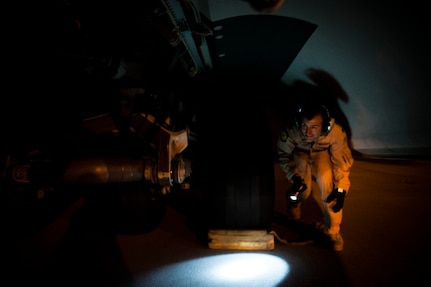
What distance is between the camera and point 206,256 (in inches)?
86.0

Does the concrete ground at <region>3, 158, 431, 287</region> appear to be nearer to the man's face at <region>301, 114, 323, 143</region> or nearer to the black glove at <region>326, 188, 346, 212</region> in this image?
the black glove at <region>326, 188, 346, 212</region>

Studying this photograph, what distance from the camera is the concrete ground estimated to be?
6.24 feet

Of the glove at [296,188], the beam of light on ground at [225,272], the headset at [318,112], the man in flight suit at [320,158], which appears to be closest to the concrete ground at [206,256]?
the beam of light on ground at [225,272]

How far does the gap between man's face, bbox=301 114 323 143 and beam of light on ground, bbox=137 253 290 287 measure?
3.69ft

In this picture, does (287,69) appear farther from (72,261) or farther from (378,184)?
(72,261)

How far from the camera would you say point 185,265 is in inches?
81.7

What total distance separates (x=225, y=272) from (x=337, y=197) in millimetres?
1235

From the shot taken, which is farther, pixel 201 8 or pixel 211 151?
pixel 211 151

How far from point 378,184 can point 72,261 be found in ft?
13.2

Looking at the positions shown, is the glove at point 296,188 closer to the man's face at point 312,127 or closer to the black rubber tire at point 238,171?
the black rubber tire at point 238,171

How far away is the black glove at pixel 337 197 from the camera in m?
2.26

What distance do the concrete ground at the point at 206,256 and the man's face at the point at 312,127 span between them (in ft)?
3.40

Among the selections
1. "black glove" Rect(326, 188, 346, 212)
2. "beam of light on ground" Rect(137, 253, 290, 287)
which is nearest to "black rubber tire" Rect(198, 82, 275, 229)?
"beam of light on ground" Rect(137, 253, 290, 287)

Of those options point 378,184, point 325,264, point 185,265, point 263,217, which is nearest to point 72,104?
point 185,265
